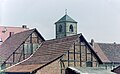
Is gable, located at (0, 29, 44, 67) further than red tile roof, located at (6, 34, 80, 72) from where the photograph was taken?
Yes

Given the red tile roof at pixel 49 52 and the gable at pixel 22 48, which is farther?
the gable at pixel 22 48

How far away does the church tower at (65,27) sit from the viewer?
72750mm

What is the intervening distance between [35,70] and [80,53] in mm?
6421

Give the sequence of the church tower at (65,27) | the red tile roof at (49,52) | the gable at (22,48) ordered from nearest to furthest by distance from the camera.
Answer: the red tile roof at (49,52) → the gable at (22,48) → the church tower at (65,27)

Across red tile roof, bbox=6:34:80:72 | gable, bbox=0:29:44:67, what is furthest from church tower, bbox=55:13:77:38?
red tile roof, bbox=6:34:80:72

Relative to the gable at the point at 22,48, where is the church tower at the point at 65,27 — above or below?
above

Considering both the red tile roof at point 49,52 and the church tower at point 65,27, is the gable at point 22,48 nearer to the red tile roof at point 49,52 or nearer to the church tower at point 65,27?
the red tile roof at point 49,52

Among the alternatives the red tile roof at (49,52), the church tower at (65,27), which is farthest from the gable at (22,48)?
the church tower at (65,27)

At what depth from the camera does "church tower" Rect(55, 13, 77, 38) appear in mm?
72750

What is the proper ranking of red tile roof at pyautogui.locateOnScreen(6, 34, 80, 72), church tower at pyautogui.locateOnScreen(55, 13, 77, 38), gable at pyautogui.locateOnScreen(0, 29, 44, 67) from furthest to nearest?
church tower at pyautogui.locateOnScreen(55, 13, 77, 38) < gable at pyautogui.locateOnScreen(0, 29, 44, 67) < red tile roof at pyautogui.locateOnScreen(6, 34, 80, 72)

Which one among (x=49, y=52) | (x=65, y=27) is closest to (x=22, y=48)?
(x=49, y=52)

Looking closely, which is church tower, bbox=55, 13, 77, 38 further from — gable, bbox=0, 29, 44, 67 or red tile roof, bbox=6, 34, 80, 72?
red tile roof, bbox=6, 34, 80, 72

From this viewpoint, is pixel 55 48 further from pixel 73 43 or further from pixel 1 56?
pixel 1 56

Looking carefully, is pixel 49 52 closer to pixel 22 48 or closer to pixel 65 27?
pixel 22 48
